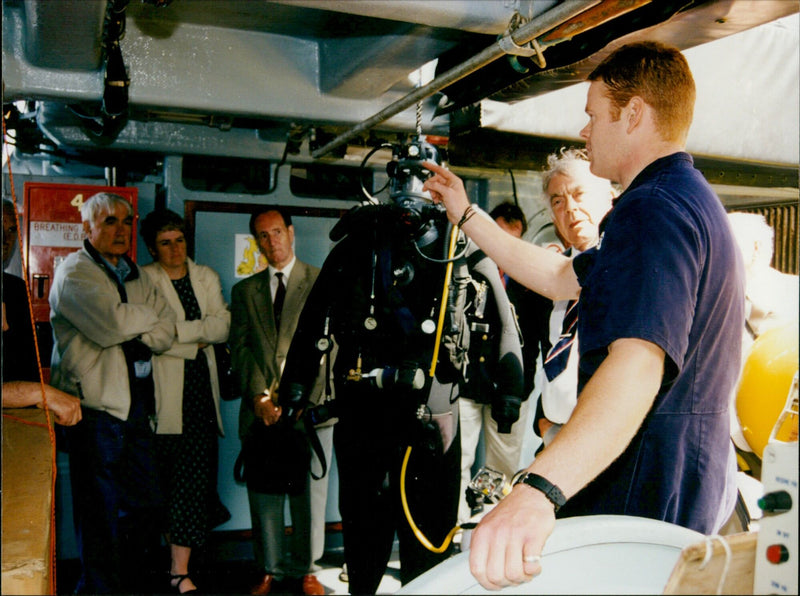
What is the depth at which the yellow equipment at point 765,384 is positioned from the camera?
109 centimetres

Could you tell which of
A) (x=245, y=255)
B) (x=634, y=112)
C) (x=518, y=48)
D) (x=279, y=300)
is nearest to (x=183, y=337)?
(x=279, y=300)

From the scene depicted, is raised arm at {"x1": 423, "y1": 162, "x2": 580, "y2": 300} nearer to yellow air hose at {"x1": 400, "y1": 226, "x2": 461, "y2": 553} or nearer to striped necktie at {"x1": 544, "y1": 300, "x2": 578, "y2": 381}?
striped necktie at {"x1": 544, "y1": 300, "x2": 578, "y2": 381}

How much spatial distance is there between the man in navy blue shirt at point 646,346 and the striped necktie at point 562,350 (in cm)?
56

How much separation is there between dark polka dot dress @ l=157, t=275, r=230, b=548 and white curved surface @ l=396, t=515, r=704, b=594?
287 centimetres

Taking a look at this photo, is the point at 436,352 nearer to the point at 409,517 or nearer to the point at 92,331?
the point at 409,517

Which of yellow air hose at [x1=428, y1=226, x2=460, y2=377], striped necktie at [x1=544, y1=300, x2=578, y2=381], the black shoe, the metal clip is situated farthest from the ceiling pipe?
the black shoe

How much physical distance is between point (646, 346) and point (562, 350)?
2.99 ft

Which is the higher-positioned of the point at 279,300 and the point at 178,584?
the point at 279,300

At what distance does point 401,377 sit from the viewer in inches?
101

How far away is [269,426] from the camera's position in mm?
3463

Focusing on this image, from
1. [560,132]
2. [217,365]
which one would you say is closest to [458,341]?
[560,132]

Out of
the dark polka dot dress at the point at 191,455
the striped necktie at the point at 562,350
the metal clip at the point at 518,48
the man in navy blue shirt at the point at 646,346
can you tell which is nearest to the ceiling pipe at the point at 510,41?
the metal clip at the point at 518,48

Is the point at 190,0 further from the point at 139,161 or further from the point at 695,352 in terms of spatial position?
the point at 139,161

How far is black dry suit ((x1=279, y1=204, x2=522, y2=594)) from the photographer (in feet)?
8.80
